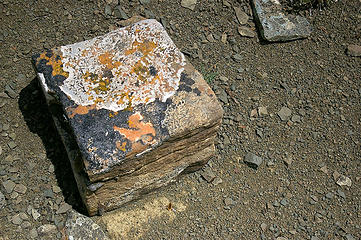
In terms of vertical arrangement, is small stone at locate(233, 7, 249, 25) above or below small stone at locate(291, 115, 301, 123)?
above

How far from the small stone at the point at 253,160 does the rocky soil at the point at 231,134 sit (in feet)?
0.04

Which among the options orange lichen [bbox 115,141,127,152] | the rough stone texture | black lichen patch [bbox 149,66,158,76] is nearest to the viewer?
orange lichen [bbox 115,141,127,152]

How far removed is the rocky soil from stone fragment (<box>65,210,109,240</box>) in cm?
4

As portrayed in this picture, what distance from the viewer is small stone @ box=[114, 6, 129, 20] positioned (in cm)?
407

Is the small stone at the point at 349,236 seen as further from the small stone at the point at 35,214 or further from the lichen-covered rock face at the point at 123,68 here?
the small stone at the point at 35,214

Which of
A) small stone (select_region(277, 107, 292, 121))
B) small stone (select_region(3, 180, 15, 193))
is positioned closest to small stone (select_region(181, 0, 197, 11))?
small stone (select_region(277, 107, 292, 121))

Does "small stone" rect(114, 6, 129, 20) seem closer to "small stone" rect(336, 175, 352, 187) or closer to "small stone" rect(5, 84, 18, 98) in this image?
"small stone" rect(5, 84, 18, 98)

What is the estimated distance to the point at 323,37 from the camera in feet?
14.0

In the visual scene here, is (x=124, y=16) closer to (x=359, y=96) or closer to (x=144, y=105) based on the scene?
(x=144, y=105)

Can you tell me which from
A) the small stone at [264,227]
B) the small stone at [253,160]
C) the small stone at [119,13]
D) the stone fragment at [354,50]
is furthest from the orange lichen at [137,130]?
the stone fragment at [354,50]

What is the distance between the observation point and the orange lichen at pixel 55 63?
301 cm

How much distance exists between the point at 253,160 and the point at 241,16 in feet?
4.81

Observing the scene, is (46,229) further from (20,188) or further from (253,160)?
(253,160)

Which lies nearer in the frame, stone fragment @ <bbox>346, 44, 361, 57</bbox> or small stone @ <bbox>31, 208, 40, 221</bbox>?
small stone @ <bbox>31, 208, 40, 221</bbox>
